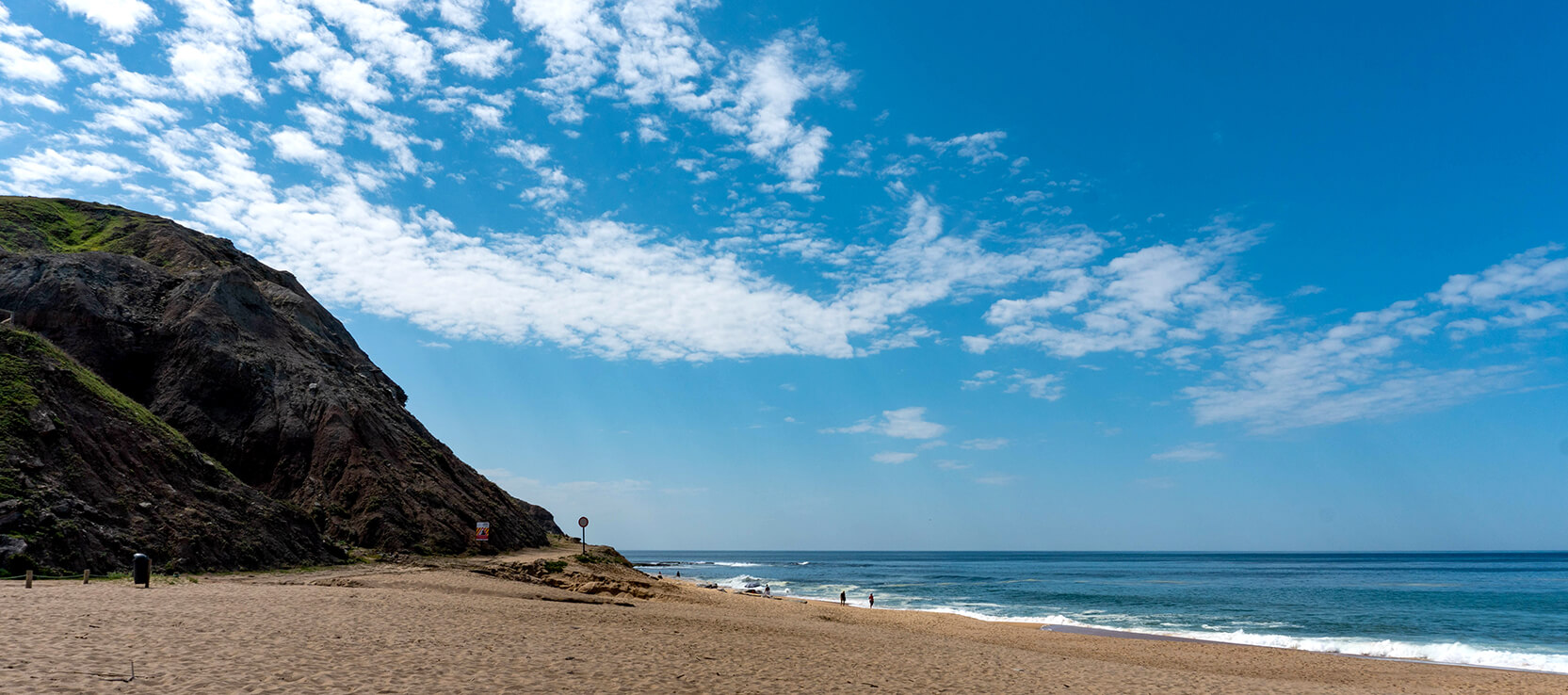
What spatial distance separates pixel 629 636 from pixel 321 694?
8.10m

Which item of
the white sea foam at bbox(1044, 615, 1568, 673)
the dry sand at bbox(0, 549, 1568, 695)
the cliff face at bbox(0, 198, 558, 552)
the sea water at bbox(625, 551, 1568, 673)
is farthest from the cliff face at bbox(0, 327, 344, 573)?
the white sea foam at bbox(1044, 615, 1568, 673)

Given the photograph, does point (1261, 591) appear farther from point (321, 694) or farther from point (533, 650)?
point (321, 694)

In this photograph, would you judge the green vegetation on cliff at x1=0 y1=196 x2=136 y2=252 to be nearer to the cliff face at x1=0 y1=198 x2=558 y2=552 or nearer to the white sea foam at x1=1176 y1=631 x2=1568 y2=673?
the cliff face at x1=0 y1=198 x2=558 y2=552

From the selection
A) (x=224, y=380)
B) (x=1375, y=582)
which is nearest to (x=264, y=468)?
(x=224, y=380)

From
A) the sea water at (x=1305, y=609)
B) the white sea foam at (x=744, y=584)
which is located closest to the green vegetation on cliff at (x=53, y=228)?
the white sea foam at (x=744, y=584)

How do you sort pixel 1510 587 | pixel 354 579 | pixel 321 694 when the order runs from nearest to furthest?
1. pixel 321 694
2. pixel 354 579
3. pixel 1510 587

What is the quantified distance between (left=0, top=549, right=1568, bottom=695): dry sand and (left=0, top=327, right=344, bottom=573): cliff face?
7.84 ft

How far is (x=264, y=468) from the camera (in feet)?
121

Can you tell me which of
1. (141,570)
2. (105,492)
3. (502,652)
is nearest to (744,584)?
(105,492)

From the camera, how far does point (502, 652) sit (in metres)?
14.0

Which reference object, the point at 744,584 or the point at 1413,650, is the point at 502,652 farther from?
the point at 744,584

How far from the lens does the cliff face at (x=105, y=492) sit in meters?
22.6

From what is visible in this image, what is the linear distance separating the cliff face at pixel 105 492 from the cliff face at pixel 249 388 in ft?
15.6

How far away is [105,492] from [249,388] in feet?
46.4
